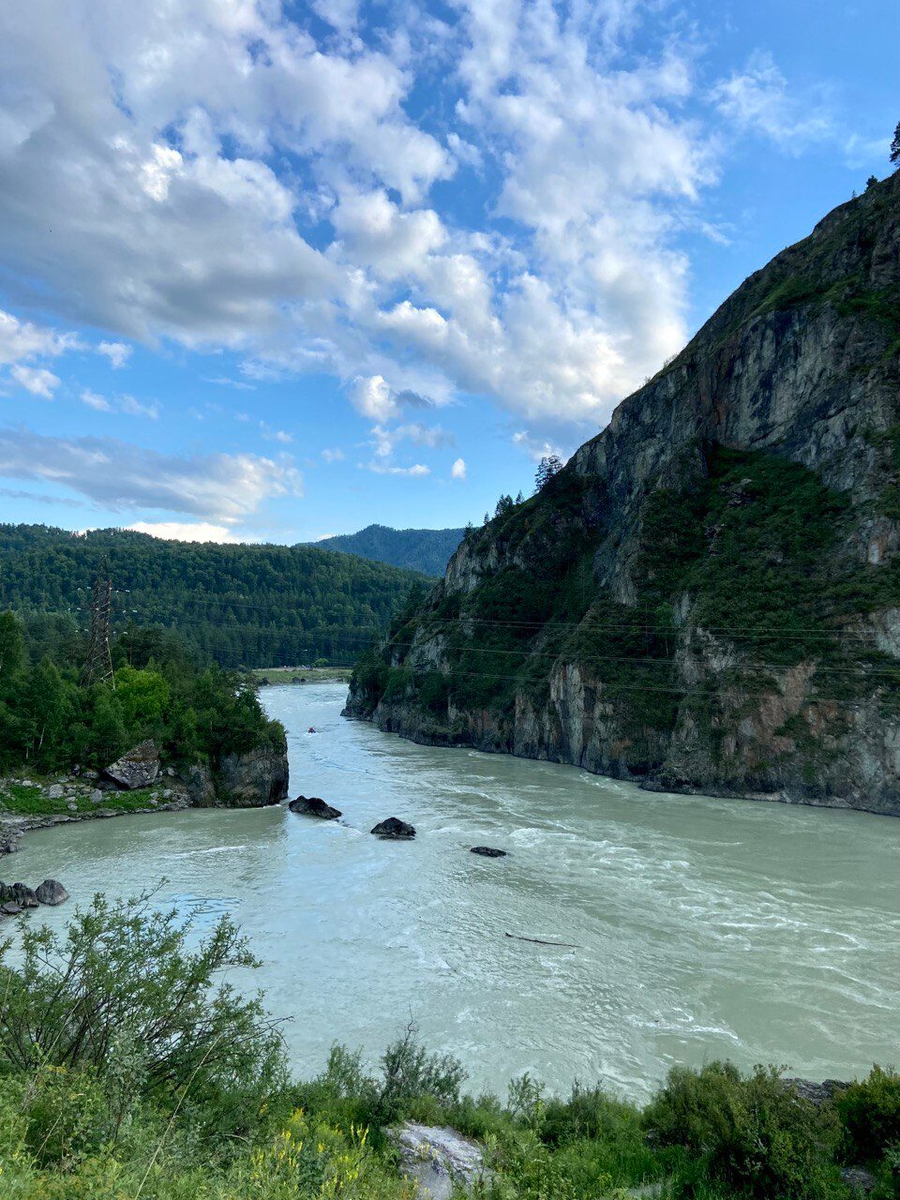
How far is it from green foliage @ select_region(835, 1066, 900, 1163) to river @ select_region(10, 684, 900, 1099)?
5.42 metres

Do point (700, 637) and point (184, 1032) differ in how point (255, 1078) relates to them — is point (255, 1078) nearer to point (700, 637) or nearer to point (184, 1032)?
point (184, 1032)

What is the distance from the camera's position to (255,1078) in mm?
10664

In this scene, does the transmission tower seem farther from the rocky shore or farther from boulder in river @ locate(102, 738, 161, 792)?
the rocky shore

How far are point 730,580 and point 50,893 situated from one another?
187ft

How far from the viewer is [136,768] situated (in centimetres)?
4731

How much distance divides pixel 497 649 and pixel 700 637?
34.3 m

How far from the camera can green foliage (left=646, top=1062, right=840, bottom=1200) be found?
9.66 m

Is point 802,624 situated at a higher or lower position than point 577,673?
higher

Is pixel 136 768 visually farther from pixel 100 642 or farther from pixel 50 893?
pixel 50 893

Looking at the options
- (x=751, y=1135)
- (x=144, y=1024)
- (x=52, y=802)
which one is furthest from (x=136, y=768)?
(x=751, y=1135)

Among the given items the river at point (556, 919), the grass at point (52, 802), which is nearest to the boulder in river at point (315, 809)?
the river at point (556, 919)

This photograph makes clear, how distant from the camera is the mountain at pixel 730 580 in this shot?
52.2 m

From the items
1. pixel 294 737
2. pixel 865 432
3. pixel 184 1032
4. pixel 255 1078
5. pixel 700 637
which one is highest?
pixel 865 432

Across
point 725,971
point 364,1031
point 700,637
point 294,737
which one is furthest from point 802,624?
point 294,737
